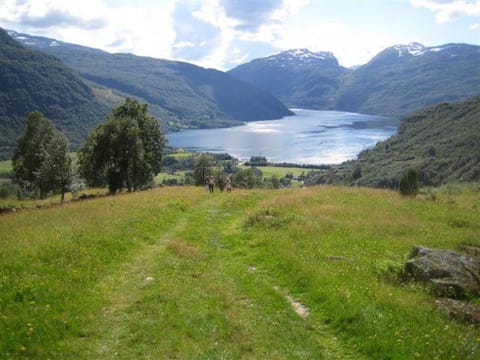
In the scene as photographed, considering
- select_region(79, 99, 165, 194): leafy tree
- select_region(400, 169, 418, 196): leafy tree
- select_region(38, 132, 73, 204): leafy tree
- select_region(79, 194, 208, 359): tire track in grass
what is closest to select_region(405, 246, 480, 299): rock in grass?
select_region(79, 194, 208, 359): tire track in grass

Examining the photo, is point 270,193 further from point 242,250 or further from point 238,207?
point 242,250

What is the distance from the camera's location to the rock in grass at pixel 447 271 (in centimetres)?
1357

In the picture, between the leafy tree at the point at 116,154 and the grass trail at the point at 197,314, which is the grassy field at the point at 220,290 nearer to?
the grass trail at the point at 197,314

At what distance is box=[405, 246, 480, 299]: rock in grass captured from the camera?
13570mm

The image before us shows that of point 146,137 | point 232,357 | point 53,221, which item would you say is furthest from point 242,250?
point 146,137

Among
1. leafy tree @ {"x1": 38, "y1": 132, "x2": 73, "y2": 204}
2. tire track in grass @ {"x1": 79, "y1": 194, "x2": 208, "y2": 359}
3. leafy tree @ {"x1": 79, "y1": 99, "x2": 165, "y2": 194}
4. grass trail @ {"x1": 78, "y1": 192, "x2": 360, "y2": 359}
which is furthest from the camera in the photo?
leafy tree @ {"x1": 79, "y1": 99, "x2": 165, "y2": 194}

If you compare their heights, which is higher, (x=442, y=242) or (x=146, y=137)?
(x=146, y=137)

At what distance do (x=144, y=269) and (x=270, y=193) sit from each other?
21982 millimetres

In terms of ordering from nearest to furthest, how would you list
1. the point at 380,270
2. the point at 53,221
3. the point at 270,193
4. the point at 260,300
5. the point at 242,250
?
the point at 260,300, the point at 380,270, the point at 242,250, the point at 53,221, the point at 270,193

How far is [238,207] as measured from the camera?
29781 mm

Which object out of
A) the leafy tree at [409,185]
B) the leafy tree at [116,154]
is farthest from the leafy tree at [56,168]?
the leafy tree at [409,185]

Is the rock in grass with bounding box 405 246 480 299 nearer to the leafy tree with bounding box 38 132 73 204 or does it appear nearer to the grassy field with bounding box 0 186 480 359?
the grassy field with bounding box 0 186 480 359

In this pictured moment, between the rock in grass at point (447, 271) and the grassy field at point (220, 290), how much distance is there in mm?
746

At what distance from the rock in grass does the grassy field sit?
746mm
